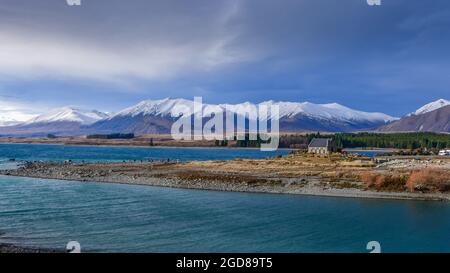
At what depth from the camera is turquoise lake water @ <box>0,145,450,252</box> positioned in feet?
54.7

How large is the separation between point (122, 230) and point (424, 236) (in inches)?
513

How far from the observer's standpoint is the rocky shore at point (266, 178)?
32562 millimetres

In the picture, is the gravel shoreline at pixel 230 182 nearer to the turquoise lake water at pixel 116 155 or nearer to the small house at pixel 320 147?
the small house at pixel 320 147

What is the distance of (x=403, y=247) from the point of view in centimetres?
1672

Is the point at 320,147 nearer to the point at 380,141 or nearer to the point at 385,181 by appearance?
the point at 385,181

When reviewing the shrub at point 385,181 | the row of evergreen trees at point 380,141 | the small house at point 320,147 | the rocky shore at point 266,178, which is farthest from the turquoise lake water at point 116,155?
the shrub at point 385,181

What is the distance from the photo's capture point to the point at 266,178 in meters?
39.0

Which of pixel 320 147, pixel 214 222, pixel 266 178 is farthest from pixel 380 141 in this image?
pixel 214 222

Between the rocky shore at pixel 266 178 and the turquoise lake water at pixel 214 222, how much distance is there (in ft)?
7.36

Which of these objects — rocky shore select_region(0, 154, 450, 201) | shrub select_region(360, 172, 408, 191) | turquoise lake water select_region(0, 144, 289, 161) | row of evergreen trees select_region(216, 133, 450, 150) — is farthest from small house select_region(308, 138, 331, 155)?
shrub select_region(360, 172, 408, 191)

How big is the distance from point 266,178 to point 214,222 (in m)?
18.1
